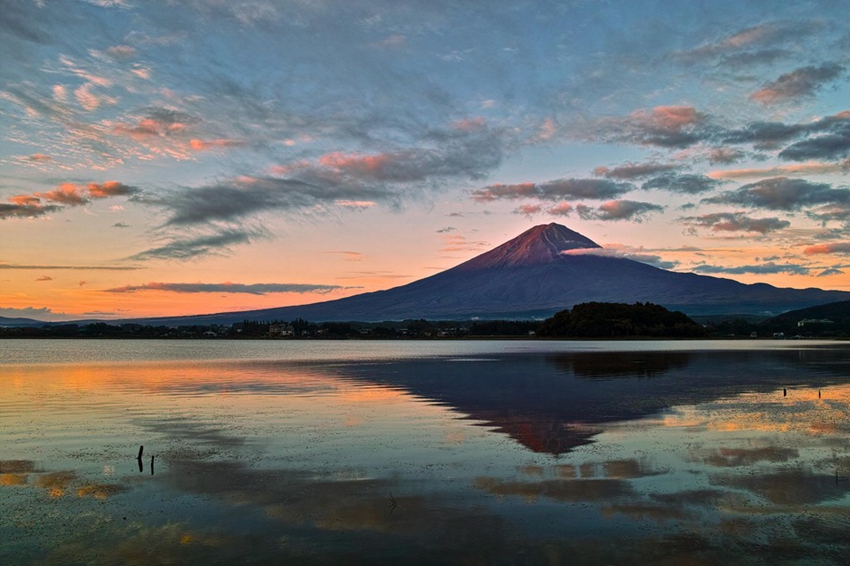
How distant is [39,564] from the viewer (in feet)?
37.2

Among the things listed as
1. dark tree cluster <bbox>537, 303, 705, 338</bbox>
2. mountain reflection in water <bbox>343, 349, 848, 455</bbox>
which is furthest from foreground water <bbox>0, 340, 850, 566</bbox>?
dark tree cluster <bbox>537, 303, 705, 338</bbox>

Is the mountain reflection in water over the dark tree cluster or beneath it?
beneath

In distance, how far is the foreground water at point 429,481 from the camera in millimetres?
12094

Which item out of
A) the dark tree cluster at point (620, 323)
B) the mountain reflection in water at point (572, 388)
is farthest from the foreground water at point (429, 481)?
the dark tree cluster at point (620, 323)

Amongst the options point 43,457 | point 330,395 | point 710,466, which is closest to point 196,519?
point 43,457

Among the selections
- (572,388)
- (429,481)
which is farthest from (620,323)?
(429,481)

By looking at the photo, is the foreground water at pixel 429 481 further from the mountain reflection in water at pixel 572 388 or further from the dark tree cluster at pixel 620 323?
the dark tree cluster at pixel 620 323

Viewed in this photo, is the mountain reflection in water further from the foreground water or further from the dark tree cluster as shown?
the dark tree cluster

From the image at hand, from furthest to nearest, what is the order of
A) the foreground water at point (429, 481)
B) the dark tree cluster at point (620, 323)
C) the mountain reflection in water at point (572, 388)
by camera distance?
the dark tree cluster at point (620, 323)
the mountain reflection in water at point (572, 388)
the foreground water at point (429, 481)

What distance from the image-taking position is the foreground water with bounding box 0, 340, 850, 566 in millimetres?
12094

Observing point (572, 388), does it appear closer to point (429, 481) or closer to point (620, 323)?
point (429, 481)

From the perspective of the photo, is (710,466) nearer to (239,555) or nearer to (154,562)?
(239,555)

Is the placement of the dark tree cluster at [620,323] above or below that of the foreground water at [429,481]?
above

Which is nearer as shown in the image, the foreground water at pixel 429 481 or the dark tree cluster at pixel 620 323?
the foreground water at pixel 429 481
